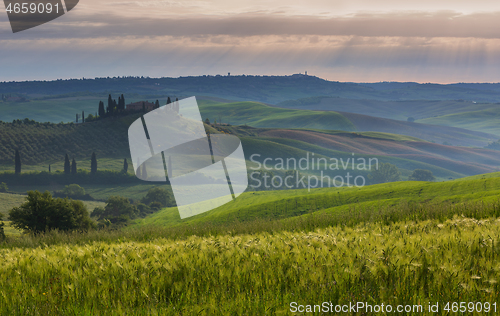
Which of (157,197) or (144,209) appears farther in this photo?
(157,197)

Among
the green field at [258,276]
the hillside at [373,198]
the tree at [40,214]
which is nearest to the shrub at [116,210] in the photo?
the tree at [40,214]

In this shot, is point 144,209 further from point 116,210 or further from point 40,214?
point 40,214

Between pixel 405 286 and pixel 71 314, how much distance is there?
443 centimetres

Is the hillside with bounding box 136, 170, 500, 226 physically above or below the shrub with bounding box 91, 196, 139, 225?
above

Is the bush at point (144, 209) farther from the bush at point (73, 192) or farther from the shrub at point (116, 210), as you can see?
the bush at point (73, 192)

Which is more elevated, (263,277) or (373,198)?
(263,277)

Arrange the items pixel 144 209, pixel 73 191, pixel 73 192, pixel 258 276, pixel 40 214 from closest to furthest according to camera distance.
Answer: pixel 258 276
pixel 40 214
pixel 144 209
pixel 73 192
pixel 73 191

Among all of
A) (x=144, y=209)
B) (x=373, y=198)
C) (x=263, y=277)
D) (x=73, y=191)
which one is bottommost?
(x=73, y=191)

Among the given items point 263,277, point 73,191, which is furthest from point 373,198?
point 73,191

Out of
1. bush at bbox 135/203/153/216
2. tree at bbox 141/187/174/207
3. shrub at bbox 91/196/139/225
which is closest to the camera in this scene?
shrub at bbox 91/196/139/225

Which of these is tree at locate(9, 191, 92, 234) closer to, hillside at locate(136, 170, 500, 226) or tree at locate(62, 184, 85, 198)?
hillside at locate(136, 170, 500, 226)

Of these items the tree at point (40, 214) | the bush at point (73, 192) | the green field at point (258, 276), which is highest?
the green field at point (258, 276)

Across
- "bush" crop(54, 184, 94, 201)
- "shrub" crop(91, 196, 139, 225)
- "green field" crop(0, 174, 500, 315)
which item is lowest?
"bush" crop(54, 184, 94, 201)

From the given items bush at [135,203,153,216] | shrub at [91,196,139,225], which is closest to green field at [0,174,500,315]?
shrub at [91,196,139,225]
